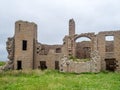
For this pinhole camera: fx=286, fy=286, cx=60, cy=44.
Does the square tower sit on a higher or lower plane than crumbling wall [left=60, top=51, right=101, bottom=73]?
higher

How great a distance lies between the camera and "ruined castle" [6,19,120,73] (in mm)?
38594

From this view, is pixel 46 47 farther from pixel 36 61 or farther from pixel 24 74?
pixel 24 74

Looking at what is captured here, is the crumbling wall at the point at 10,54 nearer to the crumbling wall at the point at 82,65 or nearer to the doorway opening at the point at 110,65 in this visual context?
the crumbling wall at the point at 82,65

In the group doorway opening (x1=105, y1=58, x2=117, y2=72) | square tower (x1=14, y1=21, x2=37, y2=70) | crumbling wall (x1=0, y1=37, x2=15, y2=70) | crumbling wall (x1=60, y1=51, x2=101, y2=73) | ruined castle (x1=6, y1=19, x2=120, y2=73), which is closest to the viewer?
crumbling wall (x1=60, y1=51, x2=101, y2=73)

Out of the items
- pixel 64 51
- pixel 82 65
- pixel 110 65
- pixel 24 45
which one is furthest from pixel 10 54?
pixel 110 65

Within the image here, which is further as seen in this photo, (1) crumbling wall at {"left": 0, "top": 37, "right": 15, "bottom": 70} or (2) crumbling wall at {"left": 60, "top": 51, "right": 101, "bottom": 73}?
(1) crumbling wall at {"left": 0, "top": 37, "right": 15, "bottom": 70}

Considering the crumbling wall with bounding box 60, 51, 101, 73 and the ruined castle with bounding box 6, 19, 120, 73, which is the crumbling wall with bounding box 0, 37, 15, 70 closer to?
the ruined castle with bounding box 6, 19, 120, 73

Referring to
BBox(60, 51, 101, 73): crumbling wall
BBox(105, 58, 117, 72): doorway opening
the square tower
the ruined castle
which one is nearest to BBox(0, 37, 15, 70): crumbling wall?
the ruined castle

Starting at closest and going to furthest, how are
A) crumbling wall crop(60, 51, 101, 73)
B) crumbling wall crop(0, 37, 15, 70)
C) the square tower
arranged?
crumbling wall crop(60, 51, 101, 73), the square tower, crumbling wall crop(0, 37, 15, 70)

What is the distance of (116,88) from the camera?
1858 cm

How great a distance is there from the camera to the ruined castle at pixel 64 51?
38.6m

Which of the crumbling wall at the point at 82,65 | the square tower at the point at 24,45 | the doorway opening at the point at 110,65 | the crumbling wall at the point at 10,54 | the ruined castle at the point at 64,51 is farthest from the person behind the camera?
the crumbling wall at the point at 10,54

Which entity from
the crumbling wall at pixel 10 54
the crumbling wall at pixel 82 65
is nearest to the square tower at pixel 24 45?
the crumbling wall at pixel 10 54

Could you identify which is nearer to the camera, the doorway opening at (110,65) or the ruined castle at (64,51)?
the ruined castle at (64,51)
